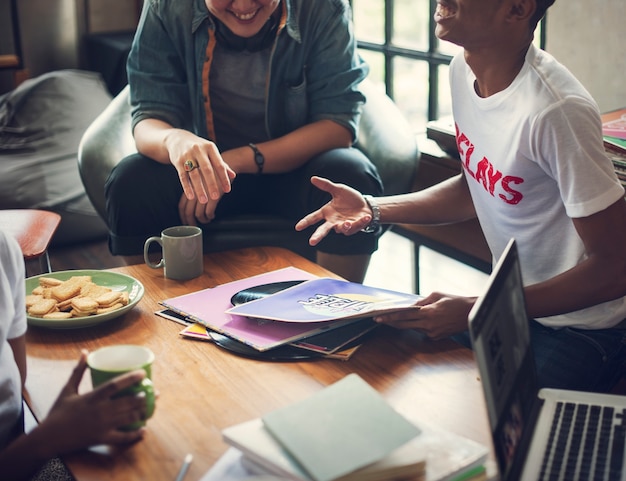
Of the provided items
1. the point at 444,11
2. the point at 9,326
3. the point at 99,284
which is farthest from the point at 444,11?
the point at 9,326

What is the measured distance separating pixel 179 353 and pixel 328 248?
783 mm

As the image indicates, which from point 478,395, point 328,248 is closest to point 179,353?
point 478,395

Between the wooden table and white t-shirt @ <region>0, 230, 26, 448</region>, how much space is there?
48mm

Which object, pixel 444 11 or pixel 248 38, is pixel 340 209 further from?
pixel 248 38

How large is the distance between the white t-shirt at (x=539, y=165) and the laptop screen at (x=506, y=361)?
0.31 m

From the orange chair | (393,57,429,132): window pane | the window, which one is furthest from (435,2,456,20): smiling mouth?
(393,57,429,132): window pane

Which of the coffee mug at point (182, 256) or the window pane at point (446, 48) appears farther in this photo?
the window pane at point (446, 48)

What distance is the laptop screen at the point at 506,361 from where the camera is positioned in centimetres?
91

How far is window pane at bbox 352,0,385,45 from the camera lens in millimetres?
3008

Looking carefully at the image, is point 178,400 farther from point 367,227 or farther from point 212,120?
point 212,120

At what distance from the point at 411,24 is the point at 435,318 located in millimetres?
1722

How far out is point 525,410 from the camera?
3.55 feet

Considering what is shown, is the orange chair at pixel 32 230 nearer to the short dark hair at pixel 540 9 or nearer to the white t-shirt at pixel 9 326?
the white t-shirt at pixel 9 326

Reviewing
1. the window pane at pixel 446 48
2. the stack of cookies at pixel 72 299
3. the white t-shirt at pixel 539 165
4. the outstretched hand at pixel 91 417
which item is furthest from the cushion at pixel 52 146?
the outstretched hand at pixel 91 417
